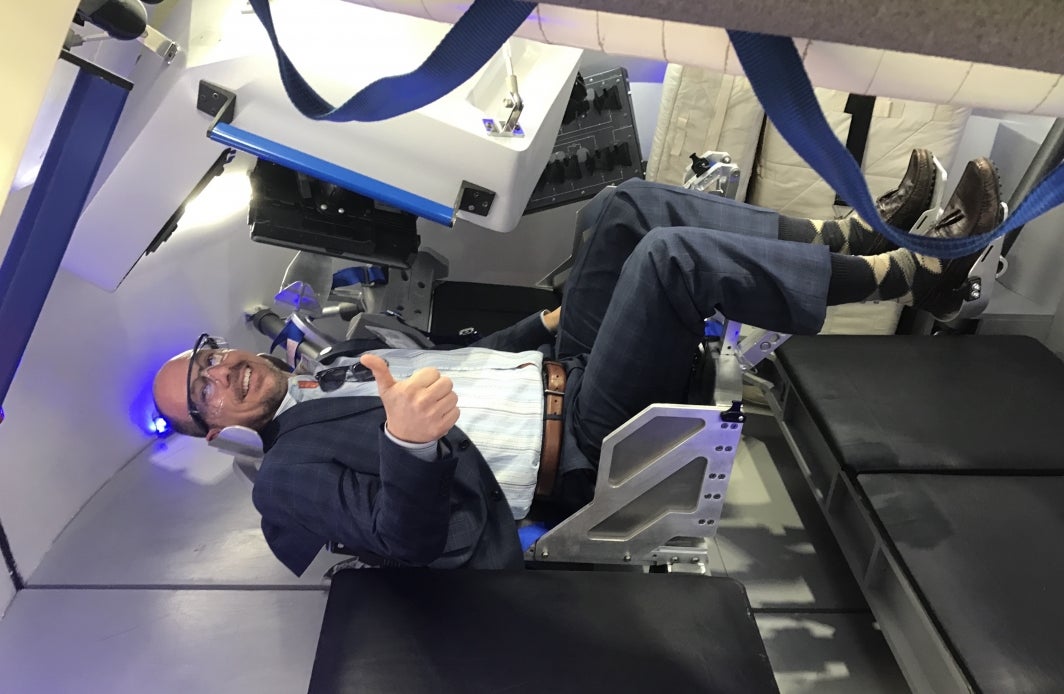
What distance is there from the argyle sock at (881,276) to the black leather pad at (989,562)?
0.41 metres

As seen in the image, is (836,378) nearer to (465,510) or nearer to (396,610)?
(465,510)

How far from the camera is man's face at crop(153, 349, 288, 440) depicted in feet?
5.77

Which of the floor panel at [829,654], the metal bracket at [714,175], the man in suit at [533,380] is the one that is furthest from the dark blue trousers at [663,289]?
the floor panel at [829,654]

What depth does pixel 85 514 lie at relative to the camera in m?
1.99

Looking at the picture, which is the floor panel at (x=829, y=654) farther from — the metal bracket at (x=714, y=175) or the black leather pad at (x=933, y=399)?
the metal bracket at (x=714, y=175)

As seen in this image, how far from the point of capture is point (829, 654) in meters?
1.67

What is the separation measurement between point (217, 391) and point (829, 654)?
1494 mm

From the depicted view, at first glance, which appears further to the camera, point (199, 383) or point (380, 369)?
point (199, 383)

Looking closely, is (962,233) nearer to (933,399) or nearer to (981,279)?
(981,279)

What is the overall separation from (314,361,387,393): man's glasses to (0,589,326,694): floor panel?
51cm

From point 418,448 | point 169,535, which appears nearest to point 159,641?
point 169,535

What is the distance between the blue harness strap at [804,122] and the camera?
23.1 inches

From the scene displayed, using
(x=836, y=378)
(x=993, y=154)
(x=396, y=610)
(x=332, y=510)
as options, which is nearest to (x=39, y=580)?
(x=332, y=510)

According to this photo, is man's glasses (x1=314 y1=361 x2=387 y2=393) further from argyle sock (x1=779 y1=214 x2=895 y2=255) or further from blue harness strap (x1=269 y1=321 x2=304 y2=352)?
argyle sock (x1=779 y1=214 x2=895 y2=255)
